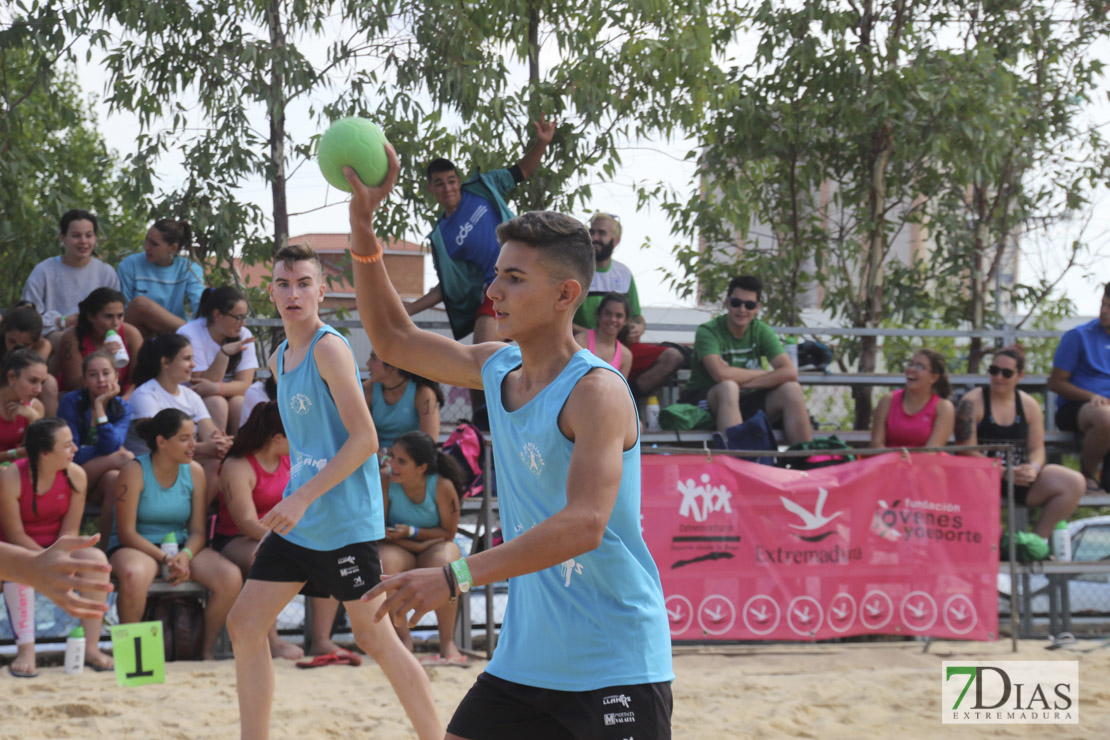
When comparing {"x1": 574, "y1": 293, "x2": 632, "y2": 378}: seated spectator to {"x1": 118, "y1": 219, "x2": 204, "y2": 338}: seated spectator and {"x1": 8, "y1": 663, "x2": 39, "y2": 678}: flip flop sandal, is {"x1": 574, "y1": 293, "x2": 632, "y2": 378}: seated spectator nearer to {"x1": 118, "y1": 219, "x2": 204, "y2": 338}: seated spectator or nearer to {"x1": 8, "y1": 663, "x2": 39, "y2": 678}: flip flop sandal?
{"x1": 118, "y1": 219, "x2": 204, "y2": 338}: seated spectator

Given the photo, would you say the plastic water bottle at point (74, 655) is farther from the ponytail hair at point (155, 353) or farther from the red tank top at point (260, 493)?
the ponytail hair at point (155, 353)

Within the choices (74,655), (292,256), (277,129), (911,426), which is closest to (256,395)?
(74,655)

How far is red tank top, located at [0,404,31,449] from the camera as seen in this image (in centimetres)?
696

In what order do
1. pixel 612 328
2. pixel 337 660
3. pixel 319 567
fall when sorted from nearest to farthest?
1. pixel 319 567
2. pixel 337 660
3. pixel 612 328

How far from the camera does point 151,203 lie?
9.29 metres

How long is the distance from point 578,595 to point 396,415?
17.0 feet

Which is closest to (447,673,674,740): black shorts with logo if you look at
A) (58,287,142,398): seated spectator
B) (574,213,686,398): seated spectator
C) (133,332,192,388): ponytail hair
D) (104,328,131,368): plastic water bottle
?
(133,332,192,388): ponytail hair

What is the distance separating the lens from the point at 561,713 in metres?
2.64

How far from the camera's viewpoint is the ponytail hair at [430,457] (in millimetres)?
7098

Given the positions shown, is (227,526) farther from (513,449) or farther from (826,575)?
(513,449)

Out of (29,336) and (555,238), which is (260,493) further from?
(555,238)

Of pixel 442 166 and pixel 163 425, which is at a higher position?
pixel 442 166

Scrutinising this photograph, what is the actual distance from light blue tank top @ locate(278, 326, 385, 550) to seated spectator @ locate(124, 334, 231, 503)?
3048 mm

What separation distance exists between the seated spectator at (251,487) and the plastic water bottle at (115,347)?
112 centimetres
